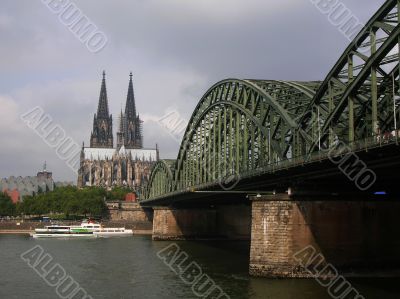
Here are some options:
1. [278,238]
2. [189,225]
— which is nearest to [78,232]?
[189,225]

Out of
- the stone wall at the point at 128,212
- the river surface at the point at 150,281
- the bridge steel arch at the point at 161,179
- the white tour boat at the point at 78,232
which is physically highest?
the bridge steel arch at the point at 161,179

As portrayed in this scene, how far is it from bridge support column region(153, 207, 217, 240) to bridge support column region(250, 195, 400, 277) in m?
61.8

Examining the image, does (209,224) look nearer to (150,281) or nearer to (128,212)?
(150,281)

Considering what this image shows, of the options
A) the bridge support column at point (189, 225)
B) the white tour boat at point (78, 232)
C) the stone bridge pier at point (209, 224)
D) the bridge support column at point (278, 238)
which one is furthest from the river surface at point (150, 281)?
the white tour boat at point (78, 232)

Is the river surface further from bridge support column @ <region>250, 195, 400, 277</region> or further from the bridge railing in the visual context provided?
the bridge railing

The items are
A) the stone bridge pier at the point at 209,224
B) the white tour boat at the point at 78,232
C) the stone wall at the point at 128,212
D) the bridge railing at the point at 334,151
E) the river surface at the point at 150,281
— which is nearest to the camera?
the bridge railing at the point at 334,151

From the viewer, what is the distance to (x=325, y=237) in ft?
157

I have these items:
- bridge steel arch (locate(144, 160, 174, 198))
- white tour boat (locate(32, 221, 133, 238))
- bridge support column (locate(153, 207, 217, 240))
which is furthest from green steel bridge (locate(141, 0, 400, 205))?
white tour boat (locate(32, 221, 133, 238))

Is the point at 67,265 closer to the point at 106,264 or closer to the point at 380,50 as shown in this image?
the point at 106,264

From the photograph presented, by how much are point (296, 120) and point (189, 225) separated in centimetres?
5623

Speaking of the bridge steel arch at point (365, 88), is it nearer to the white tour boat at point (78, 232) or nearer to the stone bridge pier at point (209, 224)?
the stone bridge pier at point (209, 224)

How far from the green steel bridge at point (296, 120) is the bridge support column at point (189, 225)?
7.13 meters

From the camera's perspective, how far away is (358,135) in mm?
51719

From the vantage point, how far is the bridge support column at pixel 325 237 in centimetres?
4734
